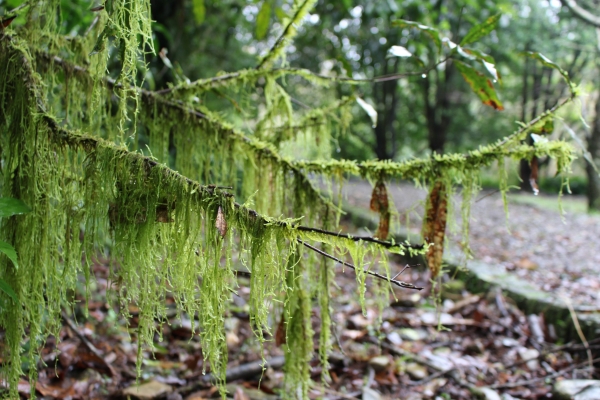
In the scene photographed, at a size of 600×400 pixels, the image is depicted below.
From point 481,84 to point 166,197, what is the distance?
1100 millimetres

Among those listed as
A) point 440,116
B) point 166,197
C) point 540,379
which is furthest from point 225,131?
point 440,116

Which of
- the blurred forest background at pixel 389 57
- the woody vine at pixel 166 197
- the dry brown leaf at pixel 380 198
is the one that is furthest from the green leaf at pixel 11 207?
the dry brown leaf at pixel 380 198

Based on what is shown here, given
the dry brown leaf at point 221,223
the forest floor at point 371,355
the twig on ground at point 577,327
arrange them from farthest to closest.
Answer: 1. the twig on ground at point 577,327
2. the forest floor at point 371,355
3. the dry brown leaf at point 221,223

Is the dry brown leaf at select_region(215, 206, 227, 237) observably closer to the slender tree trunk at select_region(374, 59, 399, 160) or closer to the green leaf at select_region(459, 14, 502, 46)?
the green leaf at select_region(459, 14, 502, 46)

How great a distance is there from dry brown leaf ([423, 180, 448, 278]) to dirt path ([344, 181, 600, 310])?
5 centimetres

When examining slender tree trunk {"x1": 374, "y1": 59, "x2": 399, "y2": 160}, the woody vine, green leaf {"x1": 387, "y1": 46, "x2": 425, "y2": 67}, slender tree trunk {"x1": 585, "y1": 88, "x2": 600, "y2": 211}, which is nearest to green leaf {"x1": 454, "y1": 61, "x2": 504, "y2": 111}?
the woody vine

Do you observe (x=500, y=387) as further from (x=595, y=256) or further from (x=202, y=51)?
(x=202, y=51)

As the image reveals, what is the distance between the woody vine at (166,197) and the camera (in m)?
0.92

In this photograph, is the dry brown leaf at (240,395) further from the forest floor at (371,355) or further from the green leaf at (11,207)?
the green leaf at (11,207)

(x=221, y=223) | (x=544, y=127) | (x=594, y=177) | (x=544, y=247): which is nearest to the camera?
(x=221, y=223)

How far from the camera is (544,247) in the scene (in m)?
4.56

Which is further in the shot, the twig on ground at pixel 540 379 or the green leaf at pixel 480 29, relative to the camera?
the twig on ground at pixel 540 379

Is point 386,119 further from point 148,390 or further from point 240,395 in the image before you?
point 148,390

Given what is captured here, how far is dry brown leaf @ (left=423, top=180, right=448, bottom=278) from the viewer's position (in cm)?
127
